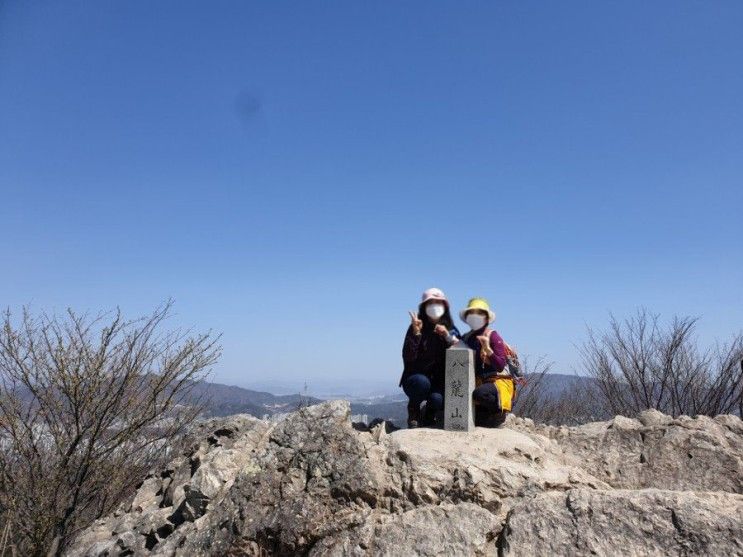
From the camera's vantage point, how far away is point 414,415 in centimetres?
714

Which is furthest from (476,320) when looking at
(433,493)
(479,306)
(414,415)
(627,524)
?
(627,524)

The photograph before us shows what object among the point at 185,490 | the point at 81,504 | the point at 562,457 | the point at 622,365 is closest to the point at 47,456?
the point at 81,504

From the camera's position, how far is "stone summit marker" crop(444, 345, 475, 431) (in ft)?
21.2

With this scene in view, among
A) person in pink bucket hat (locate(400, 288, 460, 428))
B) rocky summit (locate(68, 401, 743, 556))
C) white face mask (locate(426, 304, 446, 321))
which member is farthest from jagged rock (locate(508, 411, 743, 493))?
white face mask (locate(426, 304, 446, 321))

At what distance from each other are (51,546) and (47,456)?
5.39 feet

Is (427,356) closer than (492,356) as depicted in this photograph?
No

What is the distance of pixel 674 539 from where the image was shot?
4.26m

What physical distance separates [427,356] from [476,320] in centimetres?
82

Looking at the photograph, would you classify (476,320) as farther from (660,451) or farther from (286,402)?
(286,402)

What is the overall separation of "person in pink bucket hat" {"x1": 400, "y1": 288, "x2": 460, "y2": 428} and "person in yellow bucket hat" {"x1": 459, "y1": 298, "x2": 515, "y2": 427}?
296 mm

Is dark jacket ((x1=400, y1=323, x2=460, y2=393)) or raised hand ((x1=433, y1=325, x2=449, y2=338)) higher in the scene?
raised hand ((x1=433, y1=325, x2=449, y2=338))

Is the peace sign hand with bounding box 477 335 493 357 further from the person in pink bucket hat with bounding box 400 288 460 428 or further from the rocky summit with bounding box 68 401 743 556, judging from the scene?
the rocky summit with bounding box 68 401 743 556

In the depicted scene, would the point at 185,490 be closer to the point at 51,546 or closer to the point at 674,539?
the point at 51,546

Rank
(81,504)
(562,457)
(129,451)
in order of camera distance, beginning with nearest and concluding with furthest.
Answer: (562,457) < (81,504) < (129,451)
